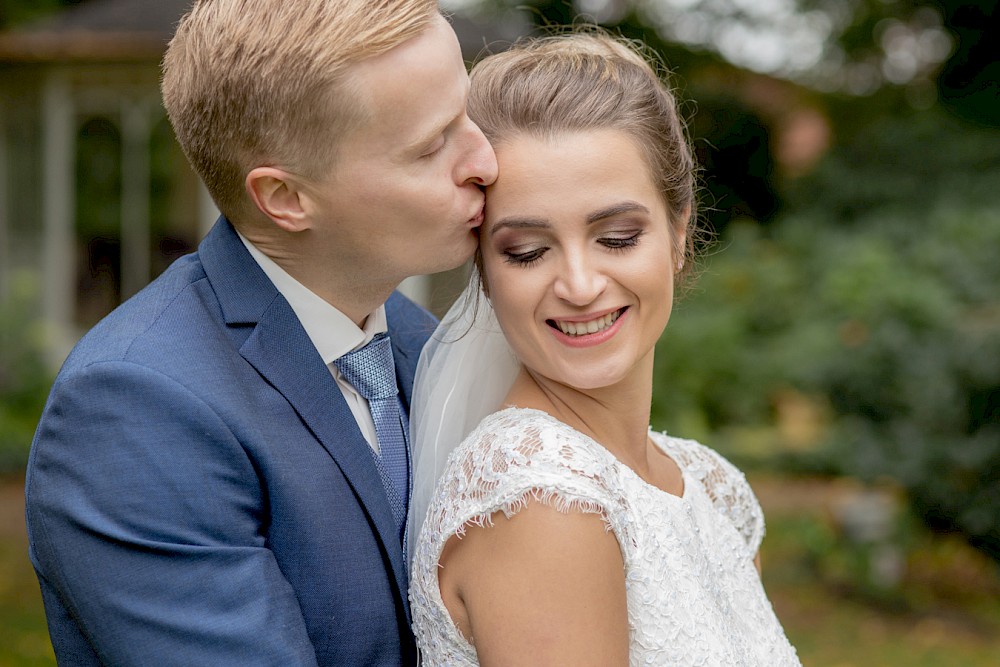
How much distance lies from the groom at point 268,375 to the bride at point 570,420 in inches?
4.6

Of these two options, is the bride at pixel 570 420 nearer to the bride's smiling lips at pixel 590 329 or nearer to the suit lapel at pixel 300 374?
the bride's smiling lips at pixel 590 329

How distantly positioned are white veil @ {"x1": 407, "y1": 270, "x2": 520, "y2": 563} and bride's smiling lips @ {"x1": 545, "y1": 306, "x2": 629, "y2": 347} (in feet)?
1.15

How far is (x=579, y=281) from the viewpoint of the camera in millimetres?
2289

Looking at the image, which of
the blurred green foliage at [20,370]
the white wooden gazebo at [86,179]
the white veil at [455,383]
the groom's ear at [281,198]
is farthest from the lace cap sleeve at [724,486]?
the white wooden gazebo at [86,179]

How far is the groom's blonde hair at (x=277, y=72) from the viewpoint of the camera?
223cm

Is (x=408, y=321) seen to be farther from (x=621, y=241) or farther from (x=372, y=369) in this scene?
(x=621, y=241)

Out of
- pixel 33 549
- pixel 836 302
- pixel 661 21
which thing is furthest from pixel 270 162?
pixel 661 21

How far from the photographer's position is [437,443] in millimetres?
2566

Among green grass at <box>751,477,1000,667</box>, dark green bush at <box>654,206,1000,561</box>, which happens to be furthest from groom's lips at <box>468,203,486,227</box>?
green grass at <box>751,477,1000,667</box>

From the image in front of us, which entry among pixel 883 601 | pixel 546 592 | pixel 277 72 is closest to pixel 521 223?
pixel 277 72

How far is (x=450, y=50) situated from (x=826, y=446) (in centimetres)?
759

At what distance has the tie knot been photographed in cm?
254

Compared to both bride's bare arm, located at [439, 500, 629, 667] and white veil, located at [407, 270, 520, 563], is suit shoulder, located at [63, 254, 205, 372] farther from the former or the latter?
bride's bare arm, located at [439, 500, 629, 667]

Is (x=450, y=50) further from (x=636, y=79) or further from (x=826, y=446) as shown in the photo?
(x=826, y=446)
